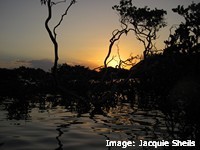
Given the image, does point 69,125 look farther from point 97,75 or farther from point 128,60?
point 97,75

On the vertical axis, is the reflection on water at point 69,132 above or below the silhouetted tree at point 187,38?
below

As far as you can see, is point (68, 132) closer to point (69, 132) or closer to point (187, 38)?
point (69, 132)

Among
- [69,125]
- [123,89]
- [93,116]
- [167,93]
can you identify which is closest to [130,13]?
[123,89]

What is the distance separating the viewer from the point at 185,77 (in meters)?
7.91

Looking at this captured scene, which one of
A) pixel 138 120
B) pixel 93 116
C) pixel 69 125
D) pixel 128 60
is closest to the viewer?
pixel 69 125

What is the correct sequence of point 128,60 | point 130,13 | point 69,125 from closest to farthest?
point 69,125 → point 128,60 → point 130,13

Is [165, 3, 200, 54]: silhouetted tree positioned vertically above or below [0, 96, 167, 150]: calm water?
above

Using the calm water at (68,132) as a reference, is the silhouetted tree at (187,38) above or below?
above

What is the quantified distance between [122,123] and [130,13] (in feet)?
69.9

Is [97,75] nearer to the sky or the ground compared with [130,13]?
nearer to the ground

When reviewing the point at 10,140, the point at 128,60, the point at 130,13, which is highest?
the point at 130,13

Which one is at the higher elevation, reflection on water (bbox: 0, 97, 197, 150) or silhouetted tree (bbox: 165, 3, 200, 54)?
silhouetted tree (bbox: 165, 3, 200, 54)

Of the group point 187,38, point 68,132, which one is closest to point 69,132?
point 68,132

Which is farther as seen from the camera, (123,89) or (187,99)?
(123,89)
